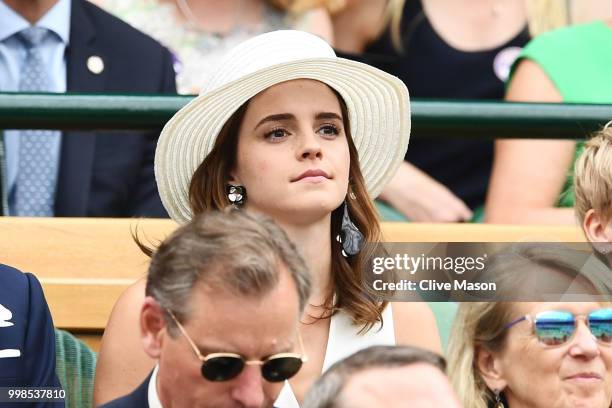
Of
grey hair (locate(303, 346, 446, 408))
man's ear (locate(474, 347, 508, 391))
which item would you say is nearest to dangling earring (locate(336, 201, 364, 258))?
man's ear (locate(474, 347, 508, 391))

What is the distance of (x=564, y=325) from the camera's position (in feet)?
10.4

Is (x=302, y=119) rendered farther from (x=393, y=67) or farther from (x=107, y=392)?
(x=393, y=67)

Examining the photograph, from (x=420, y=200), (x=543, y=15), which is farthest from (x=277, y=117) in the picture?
(x=543, y=15)

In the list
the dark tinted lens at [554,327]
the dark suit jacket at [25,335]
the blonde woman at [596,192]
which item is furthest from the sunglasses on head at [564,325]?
the dark suit jacket at [25,335]

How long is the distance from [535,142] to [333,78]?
48.5 inches

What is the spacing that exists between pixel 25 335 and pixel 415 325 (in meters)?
0.89

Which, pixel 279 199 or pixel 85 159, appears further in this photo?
pixel 85 159

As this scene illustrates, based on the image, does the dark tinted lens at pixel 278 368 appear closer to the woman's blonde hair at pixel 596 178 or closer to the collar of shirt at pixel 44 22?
the woman's blonde hair at pixel 596 178

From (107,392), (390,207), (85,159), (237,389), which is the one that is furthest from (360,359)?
(390,207)

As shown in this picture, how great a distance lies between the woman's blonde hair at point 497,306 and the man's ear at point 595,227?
0.34 feet

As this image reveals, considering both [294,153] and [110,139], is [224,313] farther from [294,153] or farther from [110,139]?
[110,139]

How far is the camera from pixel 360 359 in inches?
96.1

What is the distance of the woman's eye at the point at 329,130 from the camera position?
3502 mm

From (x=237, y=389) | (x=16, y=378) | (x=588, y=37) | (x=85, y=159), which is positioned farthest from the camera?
(x=588, y=37)
